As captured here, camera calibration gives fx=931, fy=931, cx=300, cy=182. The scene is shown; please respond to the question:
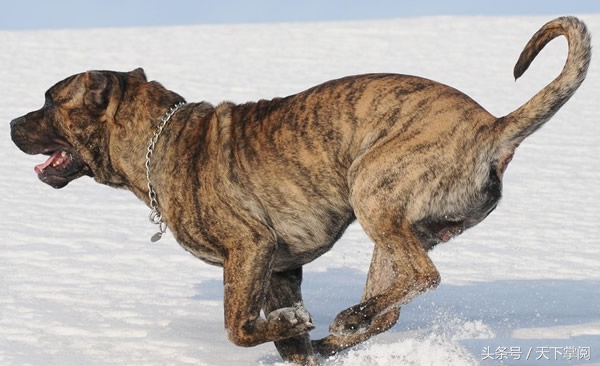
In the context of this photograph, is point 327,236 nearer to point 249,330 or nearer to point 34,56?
point 249,330

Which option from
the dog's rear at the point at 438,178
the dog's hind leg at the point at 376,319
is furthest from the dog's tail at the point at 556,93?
the dog's hind leg at the point at 376,319

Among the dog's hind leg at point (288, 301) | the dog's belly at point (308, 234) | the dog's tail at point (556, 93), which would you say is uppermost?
the dog's tail at point (556, 93)

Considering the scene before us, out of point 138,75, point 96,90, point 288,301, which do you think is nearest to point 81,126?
point 96,90

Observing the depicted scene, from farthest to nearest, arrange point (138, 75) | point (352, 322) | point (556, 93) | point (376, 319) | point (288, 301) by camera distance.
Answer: point (138, 75) → point (288, 301) → point (376, 319) → point (352, 322) → point (556, 93)

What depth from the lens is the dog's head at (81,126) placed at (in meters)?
4.98

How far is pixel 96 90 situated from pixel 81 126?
0.22 metres

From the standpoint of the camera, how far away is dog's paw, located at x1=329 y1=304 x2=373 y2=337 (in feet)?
14.1

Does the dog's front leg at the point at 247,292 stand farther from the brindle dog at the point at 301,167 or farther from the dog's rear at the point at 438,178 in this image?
the dog's rear at the point at 438,178

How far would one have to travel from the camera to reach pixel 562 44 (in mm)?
19719

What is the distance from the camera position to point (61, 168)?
5.12 m

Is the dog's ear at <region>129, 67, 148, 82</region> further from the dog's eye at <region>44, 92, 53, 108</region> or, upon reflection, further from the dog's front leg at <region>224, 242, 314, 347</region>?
the dog's front leg at <region>224, 242, 314, 347</region>

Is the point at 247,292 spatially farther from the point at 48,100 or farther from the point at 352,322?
the point at 48,100

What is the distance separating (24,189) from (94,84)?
5.03 meters

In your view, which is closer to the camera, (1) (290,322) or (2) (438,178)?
(2) (438,178)
